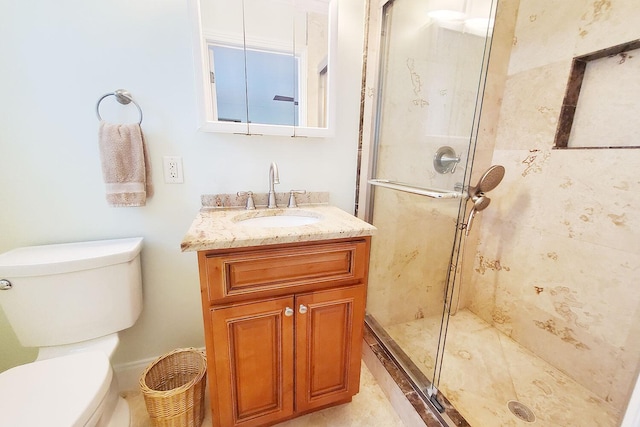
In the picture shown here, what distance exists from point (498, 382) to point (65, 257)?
198cm

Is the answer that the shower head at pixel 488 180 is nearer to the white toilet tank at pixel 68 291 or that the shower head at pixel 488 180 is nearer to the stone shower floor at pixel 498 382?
the stone shower floor at pixel 498 382

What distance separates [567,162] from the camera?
123 cm

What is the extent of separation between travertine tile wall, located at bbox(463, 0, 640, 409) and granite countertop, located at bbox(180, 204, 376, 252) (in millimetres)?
1108

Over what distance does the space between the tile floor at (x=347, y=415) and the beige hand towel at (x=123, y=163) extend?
92cm

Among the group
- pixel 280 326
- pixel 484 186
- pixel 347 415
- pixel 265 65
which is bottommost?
pixel 347 415

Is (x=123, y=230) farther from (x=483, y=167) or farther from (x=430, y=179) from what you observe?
(x=483, y=167)

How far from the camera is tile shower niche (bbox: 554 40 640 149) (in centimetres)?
104

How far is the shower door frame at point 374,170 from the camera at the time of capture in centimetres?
105

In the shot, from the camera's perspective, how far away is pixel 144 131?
41.9 inches

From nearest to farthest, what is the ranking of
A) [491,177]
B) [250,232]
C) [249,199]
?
1. [250,232]
2. [249,199]
3. [491,177]

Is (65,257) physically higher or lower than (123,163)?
lower

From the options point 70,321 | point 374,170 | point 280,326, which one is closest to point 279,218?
point 280,326

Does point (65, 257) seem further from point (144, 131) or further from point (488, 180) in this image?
point (488, 180)

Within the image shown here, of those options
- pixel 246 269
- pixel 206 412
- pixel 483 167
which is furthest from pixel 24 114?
pixel 483 167
